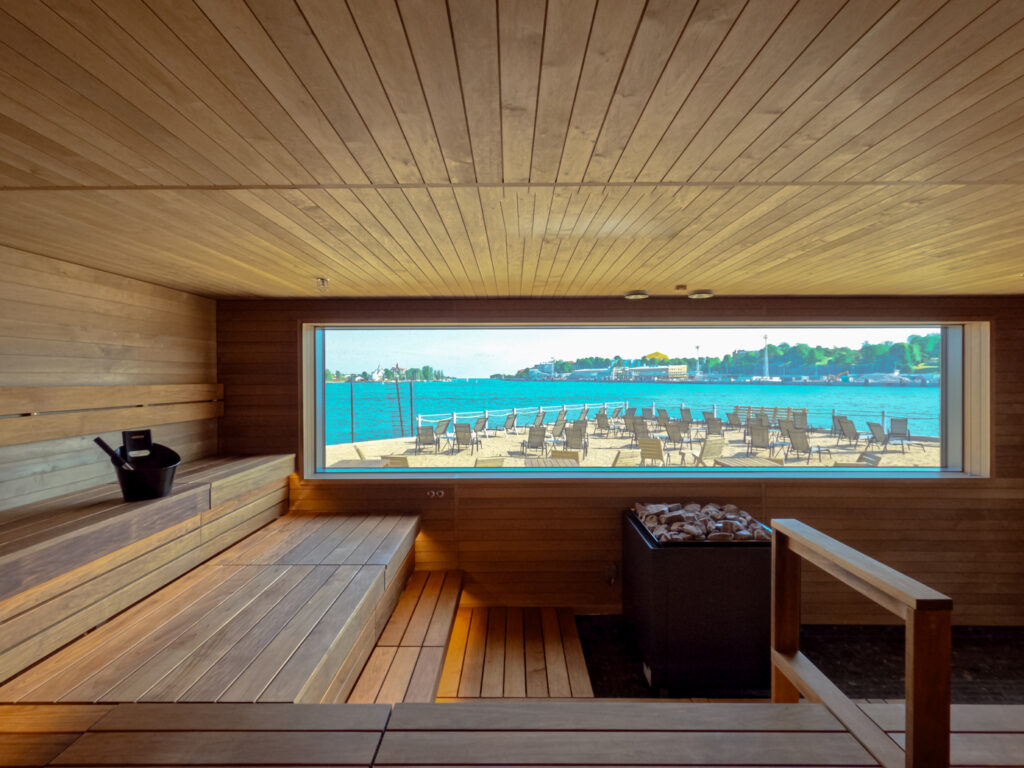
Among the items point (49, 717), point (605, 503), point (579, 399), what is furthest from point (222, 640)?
point (579, 399)

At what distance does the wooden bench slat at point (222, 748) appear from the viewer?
1344 mm

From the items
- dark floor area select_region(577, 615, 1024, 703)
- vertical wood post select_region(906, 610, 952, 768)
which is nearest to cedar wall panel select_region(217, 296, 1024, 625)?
dark floor area select_region(577, 615, 1024, 703)

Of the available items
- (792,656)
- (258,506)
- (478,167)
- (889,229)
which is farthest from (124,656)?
(889,229)

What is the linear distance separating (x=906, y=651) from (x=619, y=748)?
29.5 inches

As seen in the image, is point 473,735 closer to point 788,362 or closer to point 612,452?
point 612,452

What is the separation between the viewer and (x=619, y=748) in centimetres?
138

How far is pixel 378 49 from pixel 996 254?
10.8ft

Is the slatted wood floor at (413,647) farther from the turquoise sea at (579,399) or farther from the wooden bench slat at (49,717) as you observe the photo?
the turquoise sea at (579,399)

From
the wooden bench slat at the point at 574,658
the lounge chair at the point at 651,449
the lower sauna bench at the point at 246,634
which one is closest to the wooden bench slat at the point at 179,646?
the lower sauna bench at the point at 246,634

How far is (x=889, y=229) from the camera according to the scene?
2.27 meters

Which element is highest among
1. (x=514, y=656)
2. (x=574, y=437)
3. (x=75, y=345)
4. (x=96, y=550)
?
(x=75, y=345)

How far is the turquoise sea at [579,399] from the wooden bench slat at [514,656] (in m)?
18.8

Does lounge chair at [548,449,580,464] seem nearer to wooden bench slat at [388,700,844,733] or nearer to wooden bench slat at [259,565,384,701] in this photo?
wooden bench slat at [259,565,384,701]

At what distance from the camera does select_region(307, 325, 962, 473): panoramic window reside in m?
4.72
